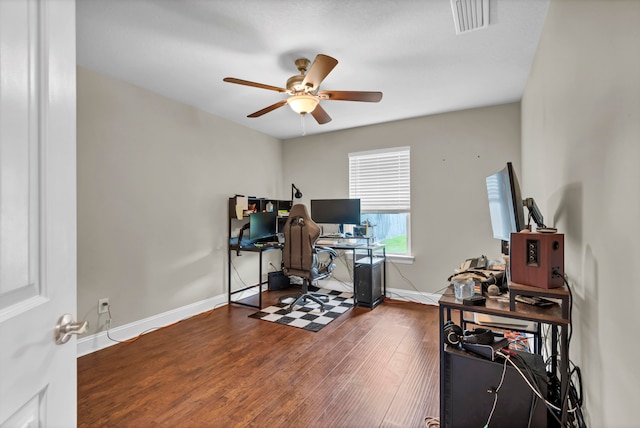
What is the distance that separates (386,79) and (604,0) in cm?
182

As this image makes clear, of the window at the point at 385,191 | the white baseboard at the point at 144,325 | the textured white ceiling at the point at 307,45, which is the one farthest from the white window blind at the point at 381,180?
the white baseboard at the point at 144,325

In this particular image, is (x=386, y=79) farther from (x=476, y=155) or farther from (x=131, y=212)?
(x=131, y=212)

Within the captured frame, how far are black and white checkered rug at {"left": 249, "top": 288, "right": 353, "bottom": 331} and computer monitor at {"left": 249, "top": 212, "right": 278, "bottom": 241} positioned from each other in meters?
0.94

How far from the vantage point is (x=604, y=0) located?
107cm

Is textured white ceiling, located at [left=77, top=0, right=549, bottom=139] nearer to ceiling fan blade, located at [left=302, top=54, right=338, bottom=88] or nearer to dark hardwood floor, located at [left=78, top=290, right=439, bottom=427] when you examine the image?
ceiling fan blade, located at [left=302, top=54, right=338, bottom=88]

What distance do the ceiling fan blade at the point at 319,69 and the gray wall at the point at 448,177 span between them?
214 centimetres

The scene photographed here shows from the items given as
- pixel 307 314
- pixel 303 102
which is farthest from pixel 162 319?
pixel 303 102

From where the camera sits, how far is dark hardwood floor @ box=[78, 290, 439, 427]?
1730mm

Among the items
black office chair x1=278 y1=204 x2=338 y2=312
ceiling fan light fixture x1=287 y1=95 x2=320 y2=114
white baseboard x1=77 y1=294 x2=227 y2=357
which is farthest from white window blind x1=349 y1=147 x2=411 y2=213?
white baseboard x1=77 y1=294 x2=227 y2=357

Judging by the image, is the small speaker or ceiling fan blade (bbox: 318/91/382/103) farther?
ceiling fan blade (bbox: 318/91/382/103)

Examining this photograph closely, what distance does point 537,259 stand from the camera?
1265mm

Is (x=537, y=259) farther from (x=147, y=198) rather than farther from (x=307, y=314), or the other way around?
(x=147, y=198)

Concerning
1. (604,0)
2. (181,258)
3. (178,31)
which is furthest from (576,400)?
(181,258)

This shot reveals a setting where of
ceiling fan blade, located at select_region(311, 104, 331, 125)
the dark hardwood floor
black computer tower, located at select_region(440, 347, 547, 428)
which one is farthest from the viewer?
ceiling fan blade, located at select_region(311, 104, 331, 125)
